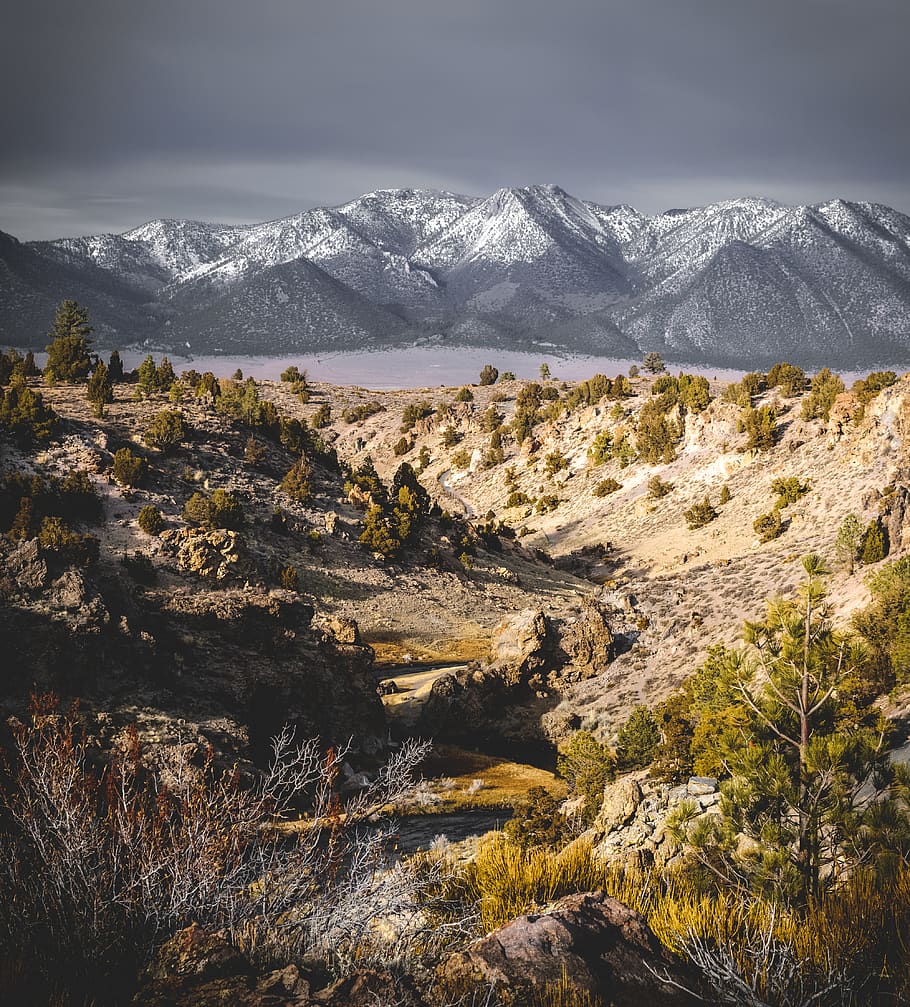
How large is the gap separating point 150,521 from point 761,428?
37199 mm

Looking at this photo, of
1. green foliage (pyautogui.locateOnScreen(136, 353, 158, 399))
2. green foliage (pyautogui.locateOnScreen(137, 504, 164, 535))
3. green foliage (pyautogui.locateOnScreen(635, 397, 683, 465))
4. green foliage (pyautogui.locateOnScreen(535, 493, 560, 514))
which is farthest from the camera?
green foliage (pyautogui.locateOnScreen(535, 493, 560, 514))

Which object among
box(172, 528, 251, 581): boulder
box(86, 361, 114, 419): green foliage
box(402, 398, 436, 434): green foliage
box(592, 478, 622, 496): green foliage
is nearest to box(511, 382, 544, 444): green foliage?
box(402, 398, 436, 434): green foliage

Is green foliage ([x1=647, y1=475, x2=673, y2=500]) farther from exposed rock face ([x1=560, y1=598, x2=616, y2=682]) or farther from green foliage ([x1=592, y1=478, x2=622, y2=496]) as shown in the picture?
exposed rock face ([x1=560, y1=598, x2=616, y2=682])

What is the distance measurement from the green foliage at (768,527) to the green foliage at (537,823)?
981 inches

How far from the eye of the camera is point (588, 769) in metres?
16.5

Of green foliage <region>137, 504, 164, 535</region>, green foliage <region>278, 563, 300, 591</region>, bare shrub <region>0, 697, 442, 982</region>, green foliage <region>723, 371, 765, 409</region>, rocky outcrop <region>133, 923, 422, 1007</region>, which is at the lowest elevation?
green foliage <region>278, 563, 300, 591</region>

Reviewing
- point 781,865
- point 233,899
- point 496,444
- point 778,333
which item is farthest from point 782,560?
point 778,333

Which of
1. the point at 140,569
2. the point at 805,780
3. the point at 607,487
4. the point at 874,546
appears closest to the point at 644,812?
the point at 805,780

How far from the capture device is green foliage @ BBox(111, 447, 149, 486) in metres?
32.0

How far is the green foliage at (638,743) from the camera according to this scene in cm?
1592

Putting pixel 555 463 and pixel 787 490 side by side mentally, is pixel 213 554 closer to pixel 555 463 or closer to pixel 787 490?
pixel 787 490

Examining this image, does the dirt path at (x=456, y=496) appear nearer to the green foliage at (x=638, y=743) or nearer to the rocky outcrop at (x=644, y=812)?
the green foliage at (x=638, y=743)

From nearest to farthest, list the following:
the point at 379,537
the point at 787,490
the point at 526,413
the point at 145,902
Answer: the point at 145,902, the point at 379,537, the point at 787,490, the point at 526,413

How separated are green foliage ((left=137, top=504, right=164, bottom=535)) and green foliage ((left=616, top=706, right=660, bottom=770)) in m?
22.0
